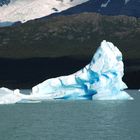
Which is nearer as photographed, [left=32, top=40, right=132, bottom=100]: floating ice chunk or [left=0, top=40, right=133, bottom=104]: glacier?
[left=0, top=40, right=133, bottom=104]: glacier

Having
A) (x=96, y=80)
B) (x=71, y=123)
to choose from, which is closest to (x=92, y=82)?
(x=96, y=80)

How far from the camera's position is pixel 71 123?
71.1 m

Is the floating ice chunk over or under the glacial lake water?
over

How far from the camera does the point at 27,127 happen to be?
220ft

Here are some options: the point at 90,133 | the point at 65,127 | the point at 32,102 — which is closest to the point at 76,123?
the point at 65,127

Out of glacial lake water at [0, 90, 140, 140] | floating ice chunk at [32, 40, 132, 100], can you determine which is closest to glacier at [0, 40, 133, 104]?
floating ice chunk at [32, 40, 132, 100]

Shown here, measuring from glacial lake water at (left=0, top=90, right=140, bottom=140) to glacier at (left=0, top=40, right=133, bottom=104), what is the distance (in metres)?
3.21

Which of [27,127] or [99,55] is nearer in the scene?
[27,127]

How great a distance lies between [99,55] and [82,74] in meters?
3.61

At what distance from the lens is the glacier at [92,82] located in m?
94.6

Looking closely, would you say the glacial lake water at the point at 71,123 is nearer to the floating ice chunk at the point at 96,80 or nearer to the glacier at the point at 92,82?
the glacier at the point at 92,82

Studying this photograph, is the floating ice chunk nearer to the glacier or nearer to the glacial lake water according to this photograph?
the glacier

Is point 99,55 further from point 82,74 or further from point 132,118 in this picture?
point 132,118

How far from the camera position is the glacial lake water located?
6009 cm
